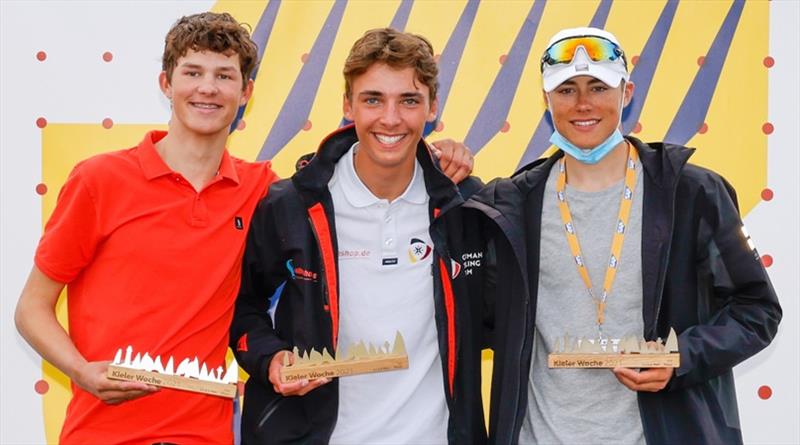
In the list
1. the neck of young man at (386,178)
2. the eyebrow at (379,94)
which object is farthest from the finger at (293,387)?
the eyebrow at (379,94)

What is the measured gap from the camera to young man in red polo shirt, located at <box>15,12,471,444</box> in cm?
271

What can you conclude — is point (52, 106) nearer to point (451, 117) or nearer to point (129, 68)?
point (129, 68)

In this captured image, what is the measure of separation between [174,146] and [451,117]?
5.09 ft

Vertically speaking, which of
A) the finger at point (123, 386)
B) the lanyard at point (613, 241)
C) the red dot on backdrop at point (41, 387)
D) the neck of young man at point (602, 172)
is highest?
the neck of young man at point (602, 172)

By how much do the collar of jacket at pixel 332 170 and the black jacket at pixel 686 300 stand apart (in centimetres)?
21

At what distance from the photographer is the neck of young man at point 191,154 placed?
9.62 ft

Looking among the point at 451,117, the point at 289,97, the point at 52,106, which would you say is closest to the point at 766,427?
the point at 451,117

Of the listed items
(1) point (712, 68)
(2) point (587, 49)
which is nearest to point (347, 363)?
(2) point (587, 49)

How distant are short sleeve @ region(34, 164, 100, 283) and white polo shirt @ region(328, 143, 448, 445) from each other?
796 mm

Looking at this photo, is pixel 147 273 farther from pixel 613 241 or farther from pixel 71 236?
pixel 613 241

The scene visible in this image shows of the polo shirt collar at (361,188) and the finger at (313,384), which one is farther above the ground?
the polo shirt collar at (361,188)

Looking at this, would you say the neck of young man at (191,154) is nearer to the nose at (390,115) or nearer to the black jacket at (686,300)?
the nose at (390,115)

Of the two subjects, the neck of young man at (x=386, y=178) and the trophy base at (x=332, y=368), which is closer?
the trophy base at (x=332, y=368)

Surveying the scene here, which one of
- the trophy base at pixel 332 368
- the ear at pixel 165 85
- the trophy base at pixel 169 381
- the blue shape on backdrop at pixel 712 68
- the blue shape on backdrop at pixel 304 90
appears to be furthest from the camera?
the blue shape on backdrop at pixel 304 90
